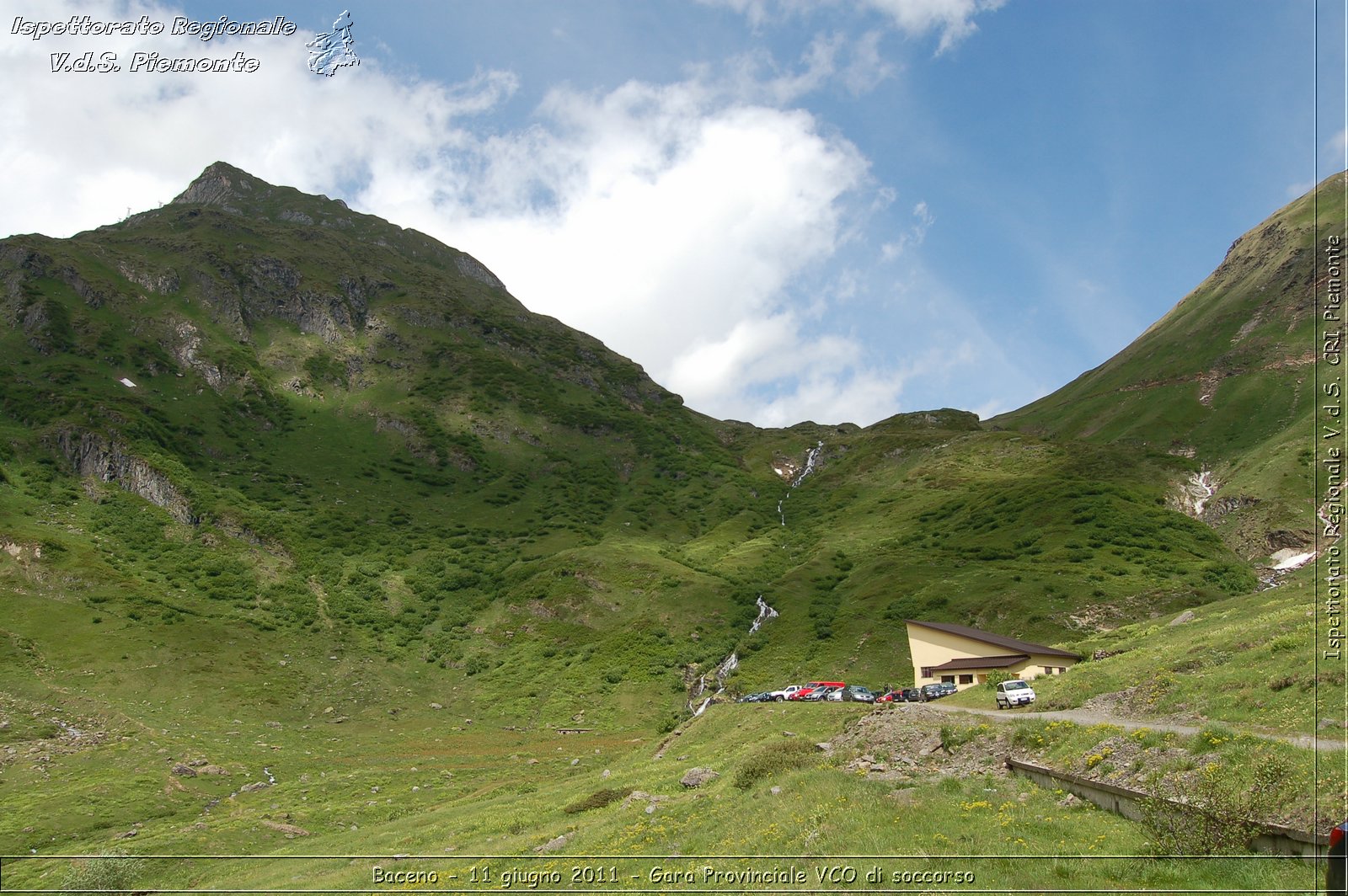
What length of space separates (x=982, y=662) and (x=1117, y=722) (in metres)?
29.3

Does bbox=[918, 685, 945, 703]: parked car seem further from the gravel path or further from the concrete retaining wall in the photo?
the concrete retaining wall

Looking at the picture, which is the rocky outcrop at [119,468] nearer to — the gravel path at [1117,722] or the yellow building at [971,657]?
the yellow building at [971,657]

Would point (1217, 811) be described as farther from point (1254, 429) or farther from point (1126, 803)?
point (1254, 429)

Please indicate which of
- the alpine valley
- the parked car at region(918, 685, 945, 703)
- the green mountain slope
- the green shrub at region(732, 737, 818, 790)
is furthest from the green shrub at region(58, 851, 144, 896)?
the green mountain slope

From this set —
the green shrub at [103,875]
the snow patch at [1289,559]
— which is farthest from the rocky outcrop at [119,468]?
the snow patch at [1289,559]

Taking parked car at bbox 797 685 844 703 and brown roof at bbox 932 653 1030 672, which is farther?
parked car at bbox 797 685 844 703

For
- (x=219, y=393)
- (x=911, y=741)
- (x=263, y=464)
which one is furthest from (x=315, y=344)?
(x=911, y=741)

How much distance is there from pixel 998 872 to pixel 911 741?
15.0m

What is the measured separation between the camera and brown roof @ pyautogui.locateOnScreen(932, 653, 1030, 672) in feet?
167

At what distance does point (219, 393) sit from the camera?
149m

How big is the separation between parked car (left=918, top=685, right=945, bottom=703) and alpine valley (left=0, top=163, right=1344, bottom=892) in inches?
130

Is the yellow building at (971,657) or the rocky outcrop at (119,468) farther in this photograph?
the rocky outcrop at (119,468)

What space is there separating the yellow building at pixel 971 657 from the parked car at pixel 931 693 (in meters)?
2.39

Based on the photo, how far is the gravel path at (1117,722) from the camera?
16.4 m
